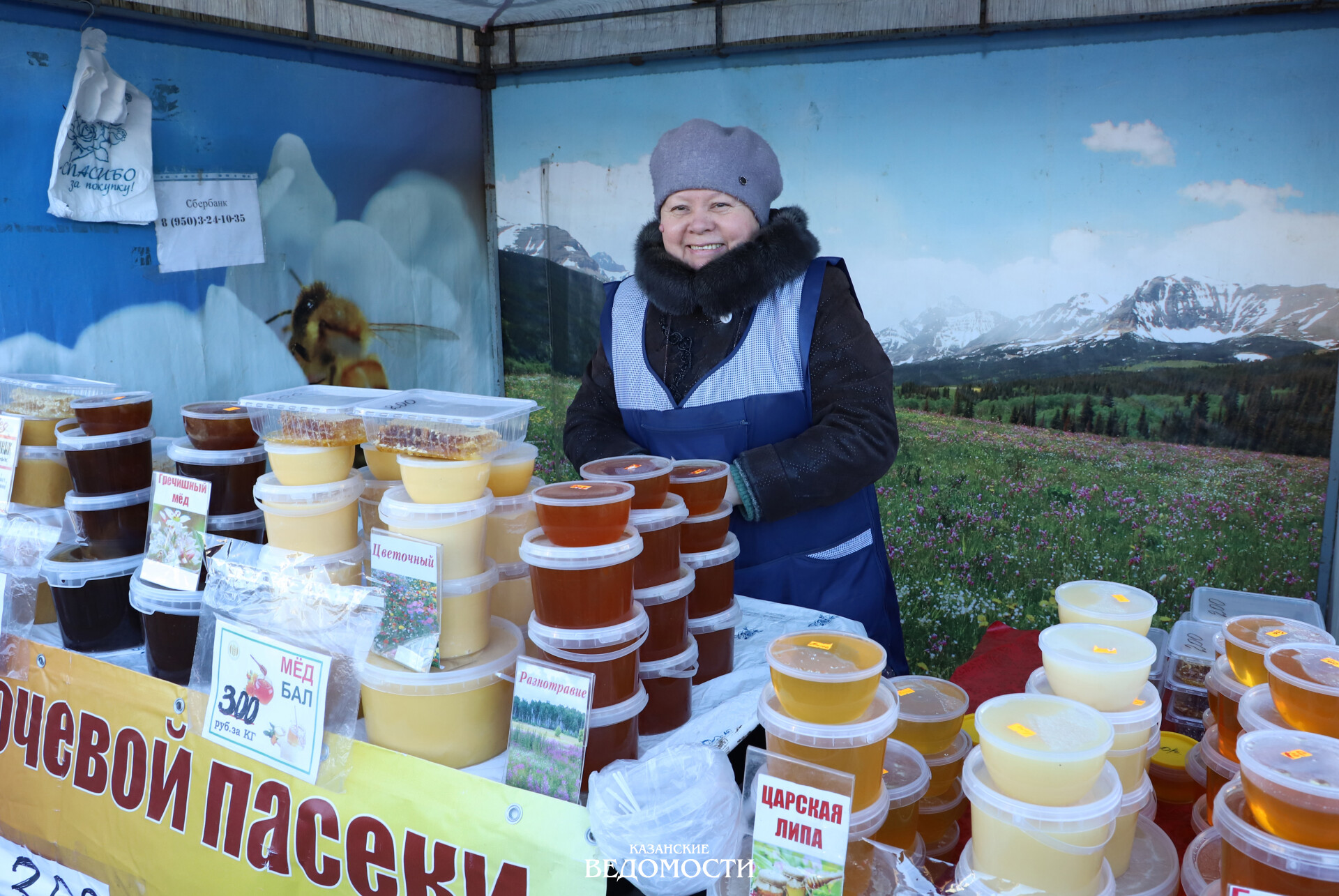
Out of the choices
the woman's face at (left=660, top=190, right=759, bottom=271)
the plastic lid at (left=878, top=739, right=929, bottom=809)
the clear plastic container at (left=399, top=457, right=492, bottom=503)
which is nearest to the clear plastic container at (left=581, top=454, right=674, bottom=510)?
the clear plastic container at (left=399, top=457, right=492, bottom=503)

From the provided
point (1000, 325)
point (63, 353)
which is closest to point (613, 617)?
point (63, 353)

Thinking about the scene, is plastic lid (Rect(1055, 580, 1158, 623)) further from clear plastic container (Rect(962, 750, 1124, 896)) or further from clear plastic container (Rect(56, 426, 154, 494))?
clear plastic container (Rect(56, 426, 154, 494))

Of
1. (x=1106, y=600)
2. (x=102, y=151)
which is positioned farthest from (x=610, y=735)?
(x=102, y=151)

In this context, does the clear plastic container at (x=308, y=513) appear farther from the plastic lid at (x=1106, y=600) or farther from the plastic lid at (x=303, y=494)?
the plastic lid at (x=1106, y=600)

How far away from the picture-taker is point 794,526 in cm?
231

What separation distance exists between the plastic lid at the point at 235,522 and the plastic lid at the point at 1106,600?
1.48m

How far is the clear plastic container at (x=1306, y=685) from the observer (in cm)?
103

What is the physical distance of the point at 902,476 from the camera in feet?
13.9

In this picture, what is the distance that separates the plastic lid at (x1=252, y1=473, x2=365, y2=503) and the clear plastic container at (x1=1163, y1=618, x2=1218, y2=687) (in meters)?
1.57

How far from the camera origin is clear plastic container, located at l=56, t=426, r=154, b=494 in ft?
6.19

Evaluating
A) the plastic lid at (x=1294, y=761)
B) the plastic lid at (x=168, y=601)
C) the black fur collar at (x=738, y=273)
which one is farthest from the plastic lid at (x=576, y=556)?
the black fur collar at (x=738, y=273)

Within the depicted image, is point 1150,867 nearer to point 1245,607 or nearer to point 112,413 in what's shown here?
point 1245,607

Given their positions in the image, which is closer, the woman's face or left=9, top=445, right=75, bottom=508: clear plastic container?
left=9, top=445, right=75, bottom=508: clear plastic container

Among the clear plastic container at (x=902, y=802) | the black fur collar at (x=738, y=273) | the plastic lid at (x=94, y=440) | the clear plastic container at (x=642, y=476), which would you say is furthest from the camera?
the black fur collar at (x=738, y=273)
